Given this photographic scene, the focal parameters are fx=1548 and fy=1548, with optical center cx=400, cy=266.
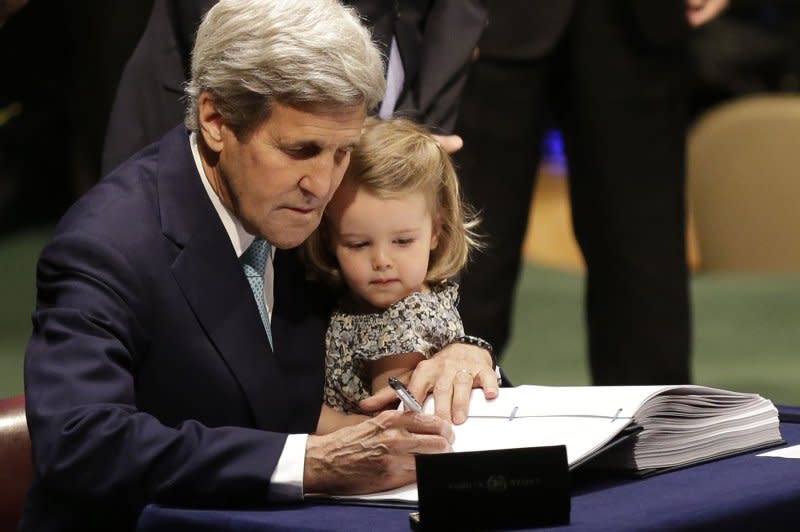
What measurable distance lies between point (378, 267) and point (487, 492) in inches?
27.9

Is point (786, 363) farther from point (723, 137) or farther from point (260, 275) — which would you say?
point (260, 275)

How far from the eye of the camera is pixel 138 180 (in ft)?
7.15

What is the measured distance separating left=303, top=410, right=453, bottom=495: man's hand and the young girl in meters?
0.42

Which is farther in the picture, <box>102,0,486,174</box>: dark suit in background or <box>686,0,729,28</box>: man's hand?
<box>686,0,729,28</box>: man's hand

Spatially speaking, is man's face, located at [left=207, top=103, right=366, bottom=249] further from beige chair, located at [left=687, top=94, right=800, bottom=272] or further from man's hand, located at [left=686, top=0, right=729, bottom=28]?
beige chair, located at [left=687, top=94, right=800, bottom=272]

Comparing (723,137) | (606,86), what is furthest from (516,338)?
(606,86)

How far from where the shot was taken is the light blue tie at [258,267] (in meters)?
2.26

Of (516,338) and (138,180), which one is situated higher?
(138,180)

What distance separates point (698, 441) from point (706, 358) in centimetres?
375

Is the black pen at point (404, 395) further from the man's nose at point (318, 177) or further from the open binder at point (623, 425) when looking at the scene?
the man's nose at point (318, 177)

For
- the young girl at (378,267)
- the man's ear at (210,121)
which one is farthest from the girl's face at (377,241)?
the man's ear at (210,121)

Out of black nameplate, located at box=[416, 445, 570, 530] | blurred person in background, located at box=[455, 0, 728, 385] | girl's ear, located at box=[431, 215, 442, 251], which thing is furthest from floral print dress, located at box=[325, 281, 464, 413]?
blurred person in background, located at box=[455, 0, 728, 385]

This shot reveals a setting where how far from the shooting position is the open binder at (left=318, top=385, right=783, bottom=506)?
195 centimetres

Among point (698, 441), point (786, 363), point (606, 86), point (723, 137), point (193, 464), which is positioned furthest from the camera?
point (723, 137)
